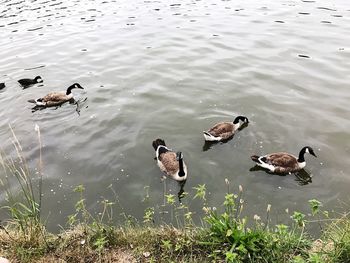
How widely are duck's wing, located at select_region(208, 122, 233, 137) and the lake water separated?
393 mm

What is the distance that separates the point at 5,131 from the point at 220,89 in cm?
743

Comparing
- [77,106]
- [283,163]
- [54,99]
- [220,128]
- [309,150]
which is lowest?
[283,163]

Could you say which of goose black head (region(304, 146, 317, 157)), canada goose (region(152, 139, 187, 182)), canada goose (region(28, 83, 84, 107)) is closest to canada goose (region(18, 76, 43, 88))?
canada goose (region(28, 83, 84, 107))

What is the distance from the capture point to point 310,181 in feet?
31.4

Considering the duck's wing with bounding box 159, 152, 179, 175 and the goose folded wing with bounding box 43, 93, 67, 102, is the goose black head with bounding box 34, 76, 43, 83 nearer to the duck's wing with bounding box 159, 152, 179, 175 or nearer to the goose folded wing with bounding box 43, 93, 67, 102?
the goose folded wing with bounding box 43, 93, 67, 102

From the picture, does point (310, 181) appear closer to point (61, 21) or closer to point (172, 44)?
point (172, 44)

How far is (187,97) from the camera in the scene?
13492mm

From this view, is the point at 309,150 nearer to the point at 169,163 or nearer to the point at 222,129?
the point at 222,129

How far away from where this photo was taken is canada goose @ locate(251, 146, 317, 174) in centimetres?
968

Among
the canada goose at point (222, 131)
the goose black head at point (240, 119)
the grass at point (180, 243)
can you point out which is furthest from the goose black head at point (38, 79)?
the grass at point (180, 243)

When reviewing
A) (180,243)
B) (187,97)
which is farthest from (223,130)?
(180,243)

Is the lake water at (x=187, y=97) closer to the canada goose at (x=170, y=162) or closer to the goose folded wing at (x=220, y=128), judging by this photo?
the canada goose at (x=170, y=162)

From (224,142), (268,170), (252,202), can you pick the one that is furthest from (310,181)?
(224,142)

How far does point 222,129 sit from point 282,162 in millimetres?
2042
